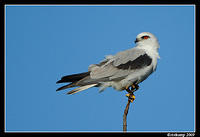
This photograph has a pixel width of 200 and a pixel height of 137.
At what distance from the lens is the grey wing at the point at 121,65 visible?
6141 millimetres

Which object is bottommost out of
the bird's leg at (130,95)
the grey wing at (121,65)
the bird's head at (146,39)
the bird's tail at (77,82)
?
the bird's leg at (130,95)

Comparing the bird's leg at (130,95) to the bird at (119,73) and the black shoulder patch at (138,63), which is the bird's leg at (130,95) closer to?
the bird at (119,73)

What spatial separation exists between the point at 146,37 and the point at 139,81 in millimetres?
1245

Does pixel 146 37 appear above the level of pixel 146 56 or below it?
above

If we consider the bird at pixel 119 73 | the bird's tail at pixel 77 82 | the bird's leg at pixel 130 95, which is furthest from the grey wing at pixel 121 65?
the bird's leg at pixel 130 95

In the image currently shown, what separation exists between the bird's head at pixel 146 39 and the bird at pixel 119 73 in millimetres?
397

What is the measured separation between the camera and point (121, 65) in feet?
20.5

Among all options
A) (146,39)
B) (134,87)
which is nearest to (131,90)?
(134,87)

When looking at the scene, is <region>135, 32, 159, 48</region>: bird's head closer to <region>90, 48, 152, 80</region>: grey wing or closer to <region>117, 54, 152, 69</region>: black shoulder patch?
<region>90, 48, 152, 80</region>: grey wing

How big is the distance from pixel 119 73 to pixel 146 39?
1.20 meters

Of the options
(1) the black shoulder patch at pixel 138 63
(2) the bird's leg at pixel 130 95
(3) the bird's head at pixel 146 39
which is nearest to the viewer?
(2) the bird's leg at pixel 130 95
